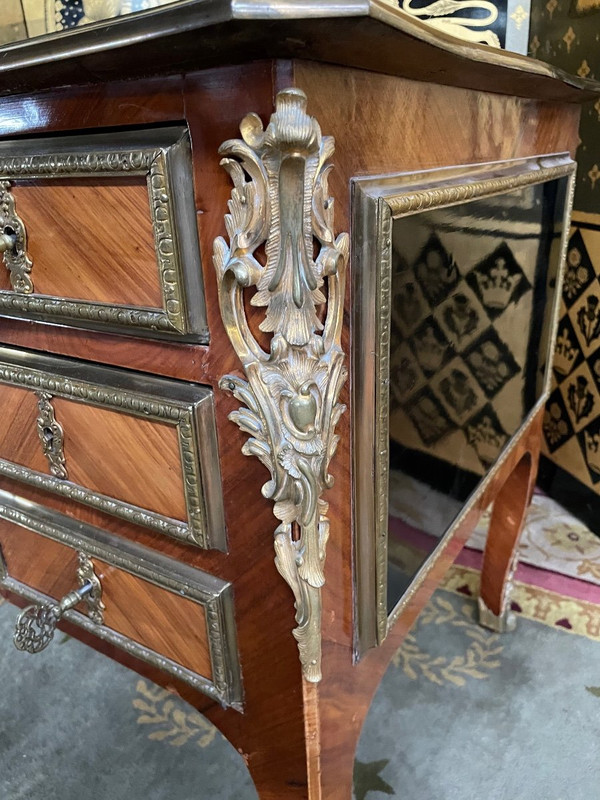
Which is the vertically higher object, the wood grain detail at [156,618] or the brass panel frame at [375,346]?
the brass panel frame at [375,346]

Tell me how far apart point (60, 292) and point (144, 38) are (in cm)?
19

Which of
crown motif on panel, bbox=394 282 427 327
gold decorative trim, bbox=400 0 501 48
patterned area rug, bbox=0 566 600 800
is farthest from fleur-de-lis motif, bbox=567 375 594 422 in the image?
crown motif on panel, bbox=394 282 427 327

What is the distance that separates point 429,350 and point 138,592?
0.97 feet

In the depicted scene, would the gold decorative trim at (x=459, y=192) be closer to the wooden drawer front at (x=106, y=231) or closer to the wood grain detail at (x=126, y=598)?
the wooden drawer front at (x=106, y=231)

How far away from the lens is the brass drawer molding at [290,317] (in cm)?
30

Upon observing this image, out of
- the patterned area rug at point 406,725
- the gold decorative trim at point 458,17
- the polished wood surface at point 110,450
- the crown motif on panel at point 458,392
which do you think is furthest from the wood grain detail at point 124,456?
the gold decorative trim at point 458,17

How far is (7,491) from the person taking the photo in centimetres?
56

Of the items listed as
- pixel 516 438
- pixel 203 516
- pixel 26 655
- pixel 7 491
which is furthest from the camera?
pixel 26 655

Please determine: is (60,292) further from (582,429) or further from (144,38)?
→ (582,429)

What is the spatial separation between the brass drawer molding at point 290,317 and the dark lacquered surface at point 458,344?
3.3 inches

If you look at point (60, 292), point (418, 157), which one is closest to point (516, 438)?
point (418, 157)

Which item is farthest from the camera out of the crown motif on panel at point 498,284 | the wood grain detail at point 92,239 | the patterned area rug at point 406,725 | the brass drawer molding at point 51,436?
the patterned area rug at point 406,725

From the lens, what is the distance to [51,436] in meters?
0.47

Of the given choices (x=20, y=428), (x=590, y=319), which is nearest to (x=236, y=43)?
(x=20, y=428)
